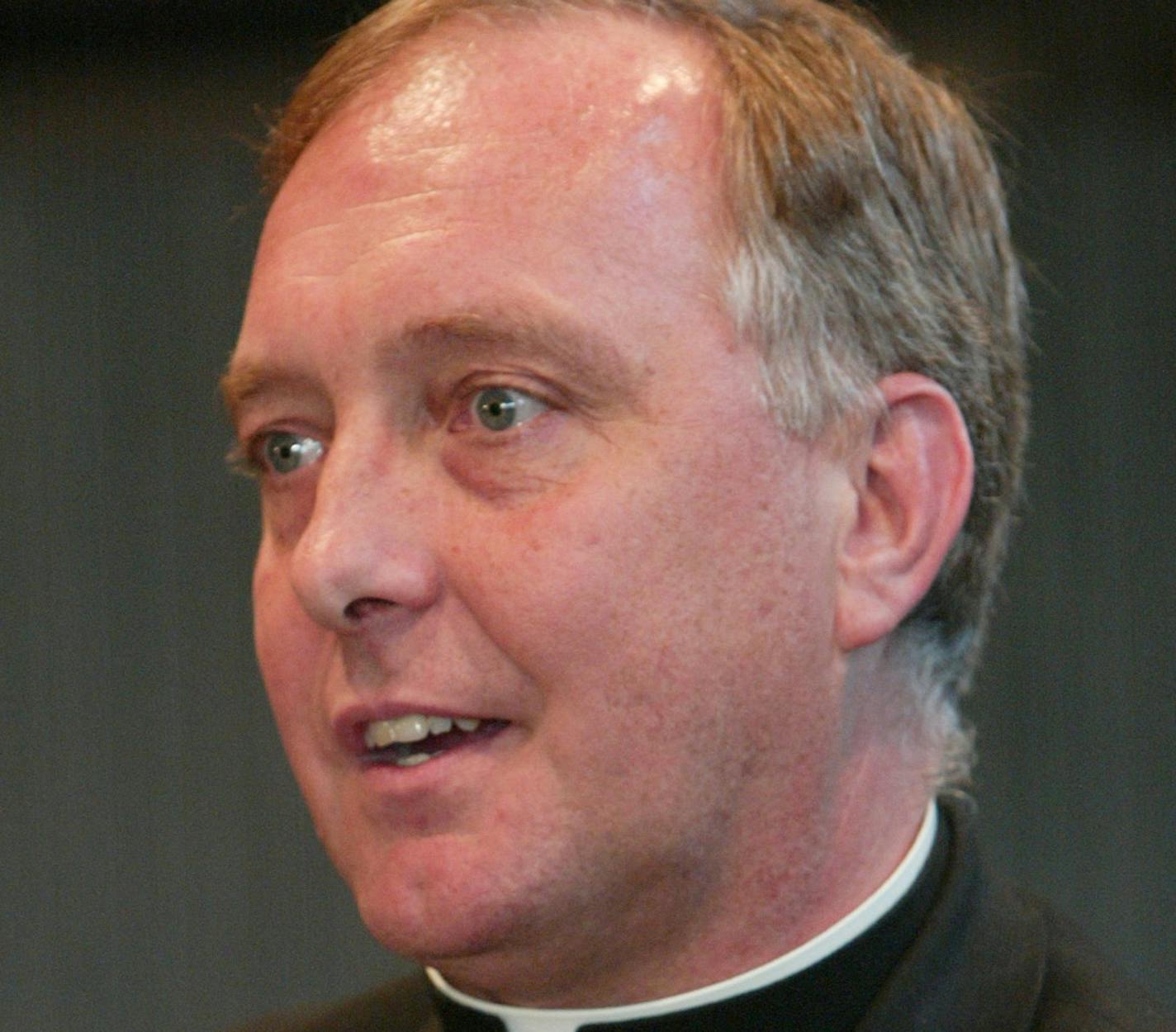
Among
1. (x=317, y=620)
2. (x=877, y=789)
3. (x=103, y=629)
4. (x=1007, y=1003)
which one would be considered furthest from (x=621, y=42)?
(x=103, y=629)

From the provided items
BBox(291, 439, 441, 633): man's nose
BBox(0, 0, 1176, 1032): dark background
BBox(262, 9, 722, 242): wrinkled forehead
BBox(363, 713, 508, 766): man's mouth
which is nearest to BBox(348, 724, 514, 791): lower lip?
BBox(363, 713, 508, 766): man's mouth

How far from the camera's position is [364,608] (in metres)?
1.62

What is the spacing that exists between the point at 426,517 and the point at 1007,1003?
72 centimetres

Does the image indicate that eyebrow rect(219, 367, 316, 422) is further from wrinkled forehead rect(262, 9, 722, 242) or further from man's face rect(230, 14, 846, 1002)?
wrinkled forehead rect(262, 9, 722, 242)

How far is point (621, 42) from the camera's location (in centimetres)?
177

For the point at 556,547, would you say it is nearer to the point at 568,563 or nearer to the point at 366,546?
the point at 568,563

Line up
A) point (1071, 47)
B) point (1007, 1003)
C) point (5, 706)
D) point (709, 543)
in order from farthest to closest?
1. point (5, 706)
2. point (1071, 47)
3. point (1007, 1003)
4. point (709, 543)

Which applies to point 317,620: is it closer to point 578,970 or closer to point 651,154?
point 578,970

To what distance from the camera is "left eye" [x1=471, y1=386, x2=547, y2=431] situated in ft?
5.40

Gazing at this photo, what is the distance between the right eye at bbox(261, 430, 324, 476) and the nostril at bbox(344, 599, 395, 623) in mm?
219

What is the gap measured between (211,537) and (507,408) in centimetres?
153

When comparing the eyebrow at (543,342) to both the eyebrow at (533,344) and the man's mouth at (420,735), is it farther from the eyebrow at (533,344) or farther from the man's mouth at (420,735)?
the man's mouth at (420,735)

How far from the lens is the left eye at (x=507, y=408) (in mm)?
1646

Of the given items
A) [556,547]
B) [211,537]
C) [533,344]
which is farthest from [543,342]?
[211,537]
